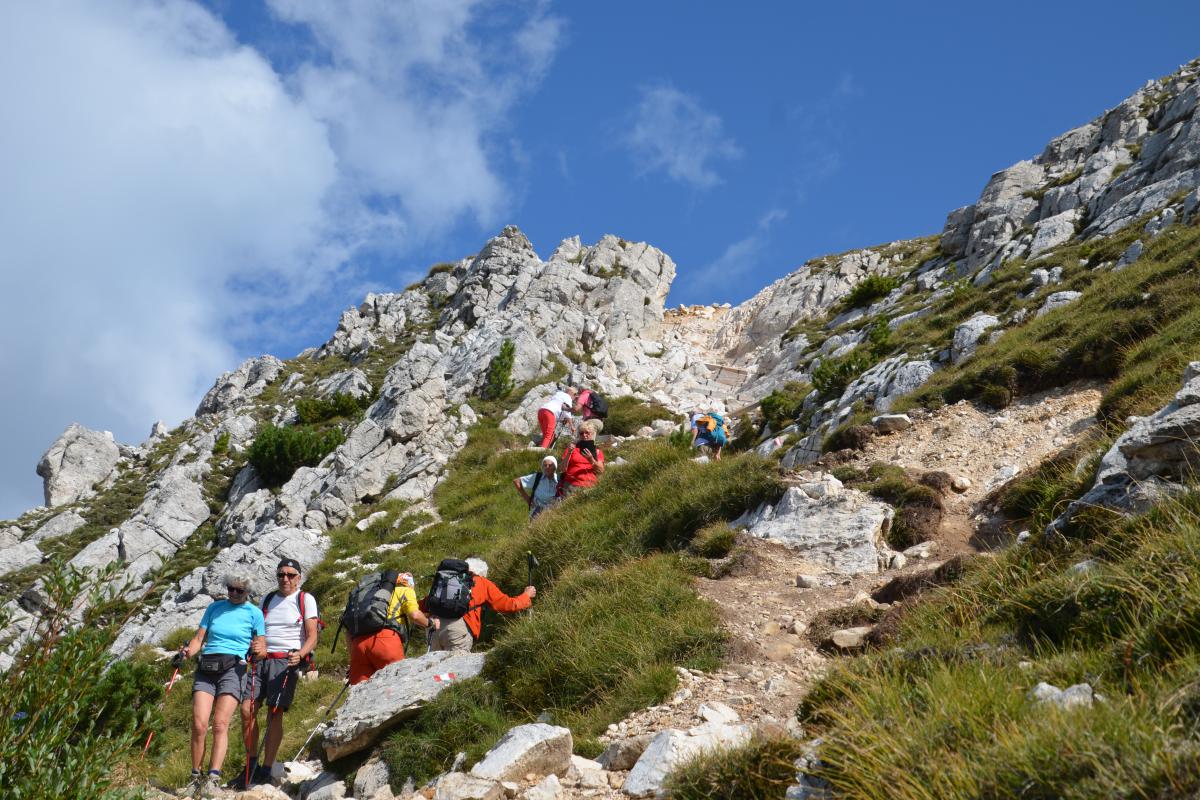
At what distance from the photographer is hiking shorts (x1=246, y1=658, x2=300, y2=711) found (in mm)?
7496

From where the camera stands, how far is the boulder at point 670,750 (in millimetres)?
4602

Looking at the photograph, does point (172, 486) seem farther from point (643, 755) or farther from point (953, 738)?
point (953, 738)

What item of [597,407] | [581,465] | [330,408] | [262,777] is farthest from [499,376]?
[262,777]

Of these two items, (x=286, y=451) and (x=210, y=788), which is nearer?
(x=210, y=788)

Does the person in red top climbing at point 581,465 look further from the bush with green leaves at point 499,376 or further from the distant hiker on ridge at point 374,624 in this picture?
the bush with green leaves at point 499,376

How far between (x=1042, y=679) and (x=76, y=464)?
133 ft

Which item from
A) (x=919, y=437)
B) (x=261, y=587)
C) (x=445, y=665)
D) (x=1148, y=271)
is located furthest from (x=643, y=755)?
(x=261, y=587)

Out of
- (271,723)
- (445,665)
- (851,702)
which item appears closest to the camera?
(851,702)

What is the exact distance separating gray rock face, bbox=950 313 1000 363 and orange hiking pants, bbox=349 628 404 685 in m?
11.6

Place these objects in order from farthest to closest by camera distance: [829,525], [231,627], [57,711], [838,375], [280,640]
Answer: [838,375]
[829,525]
[280,640]
[231,627]
[57,711]

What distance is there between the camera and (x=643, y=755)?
4.91 meters

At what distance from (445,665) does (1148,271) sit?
1360cm

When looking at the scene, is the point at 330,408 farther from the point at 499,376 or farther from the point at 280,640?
the point at 280,640

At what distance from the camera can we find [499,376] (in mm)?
26812
